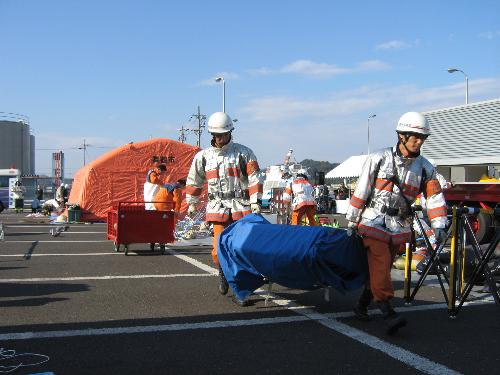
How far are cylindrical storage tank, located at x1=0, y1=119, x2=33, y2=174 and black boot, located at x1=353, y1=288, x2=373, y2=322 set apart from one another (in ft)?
155

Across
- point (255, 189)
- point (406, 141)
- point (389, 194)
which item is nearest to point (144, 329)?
point (255, 189)

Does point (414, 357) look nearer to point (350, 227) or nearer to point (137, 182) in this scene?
point (350, 227)

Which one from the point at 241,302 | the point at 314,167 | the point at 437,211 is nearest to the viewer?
the point at 437,211

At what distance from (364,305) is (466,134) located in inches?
861

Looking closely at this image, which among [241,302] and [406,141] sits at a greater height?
[406,141]

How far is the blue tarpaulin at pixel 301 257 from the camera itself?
5391 mm

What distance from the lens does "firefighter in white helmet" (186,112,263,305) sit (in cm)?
690

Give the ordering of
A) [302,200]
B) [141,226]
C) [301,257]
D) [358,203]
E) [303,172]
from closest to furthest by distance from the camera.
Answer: [301,257], [358,203], [141,226], [302,200], [303,172]

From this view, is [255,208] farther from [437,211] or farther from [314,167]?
[314,167]

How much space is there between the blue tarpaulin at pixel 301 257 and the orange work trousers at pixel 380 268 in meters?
0.23

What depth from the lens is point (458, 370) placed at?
4027mm

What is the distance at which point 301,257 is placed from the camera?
538 centimetres

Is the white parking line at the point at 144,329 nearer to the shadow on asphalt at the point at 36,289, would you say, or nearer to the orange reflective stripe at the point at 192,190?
the shadow on asphalt at the point at 36,289

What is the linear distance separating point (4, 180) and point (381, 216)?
36912 millimetres
